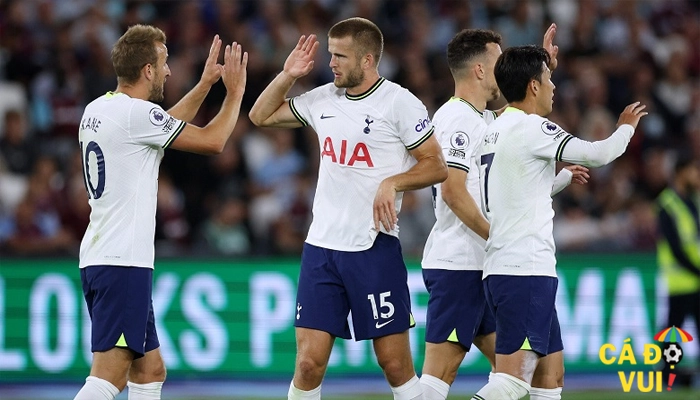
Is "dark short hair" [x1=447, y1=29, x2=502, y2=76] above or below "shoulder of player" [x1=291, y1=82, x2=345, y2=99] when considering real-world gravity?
above

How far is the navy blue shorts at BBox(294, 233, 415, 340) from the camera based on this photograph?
7.45 metres

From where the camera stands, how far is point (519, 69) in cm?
754

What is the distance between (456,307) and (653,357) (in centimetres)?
306

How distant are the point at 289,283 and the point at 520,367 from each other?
5.78m

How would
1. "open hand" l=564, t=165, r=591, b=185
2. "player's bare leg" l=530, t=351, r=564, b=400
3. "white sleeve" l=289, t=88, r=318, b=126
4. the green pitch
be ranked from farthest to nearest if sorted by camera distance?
the green pitch
"open hand" l=564, t=165, r=591, b=185
"white sleeve" l=289, t=88, r=318, b=126
"player's bare leg" l=530, t=351, r=564, b=400

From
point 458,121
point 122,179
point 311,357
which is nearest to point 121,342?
point 122,179

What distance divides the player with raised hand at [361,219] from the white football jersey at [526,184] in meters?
0.40

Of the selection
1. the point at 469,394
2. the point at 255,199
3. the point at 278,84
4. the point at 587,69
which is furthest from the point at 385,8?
the point at 278,84

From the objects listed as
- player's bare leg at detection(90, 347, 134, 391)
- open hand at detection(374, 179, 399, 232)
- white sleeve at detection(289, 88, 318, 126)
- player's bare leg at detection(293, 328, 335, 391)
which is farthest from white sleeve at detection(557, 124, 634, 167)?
player's bare leg at detection(90, 347, 134, 391)

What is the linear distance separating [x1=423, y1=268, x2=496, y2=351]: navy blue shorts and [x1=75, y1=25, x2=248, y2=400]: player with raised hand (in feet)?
5.88

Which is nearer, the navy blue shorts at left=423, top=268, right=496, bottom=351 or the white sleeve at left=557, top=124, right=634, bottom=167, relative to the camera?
the white sleeve at left=557, top=124, right=634, bottom=167

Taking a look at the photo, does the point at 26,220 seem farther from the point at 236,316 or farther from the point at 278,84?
the point at 278,84

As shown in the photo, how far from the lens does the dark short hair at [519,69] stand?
297 inches

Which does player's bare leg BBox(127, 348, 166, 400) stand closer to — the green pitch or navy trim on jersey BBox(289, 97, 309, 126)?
navy trim on jersey BBox(289, 97, 309, 126)
